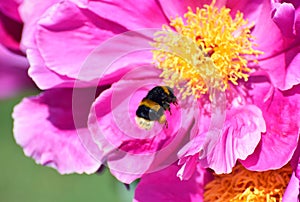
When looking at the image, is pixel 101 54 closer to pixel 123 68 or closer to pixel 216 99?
pixel 123 68

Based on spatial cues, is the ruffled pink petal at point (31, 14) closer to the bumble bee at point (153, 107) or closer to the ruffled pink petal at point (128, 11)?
the ruffled pink petal at point (128, 11)

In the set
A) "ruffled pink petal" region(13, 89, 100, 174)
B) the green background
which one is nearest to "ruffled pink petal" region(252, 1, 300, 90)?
"ruffled pink petal" region(13, 89, 100, 174)

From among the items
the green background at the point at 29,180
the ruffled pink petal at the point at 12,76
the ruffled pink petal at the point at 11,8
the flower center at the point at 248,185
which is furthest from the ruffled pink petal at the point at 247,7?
the green background at the point at 29,180

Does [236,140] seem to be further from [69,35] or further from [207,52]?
[69,35]

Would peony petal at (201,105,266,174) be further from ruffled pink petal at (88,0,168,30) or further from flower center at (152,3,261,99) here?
ruffled pink petal at (88,0,168,30)

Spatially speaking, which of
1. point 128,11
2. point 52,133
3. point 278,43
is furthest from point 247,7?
point 52,133

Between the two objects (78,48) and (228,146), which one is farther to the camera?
(78,48)
